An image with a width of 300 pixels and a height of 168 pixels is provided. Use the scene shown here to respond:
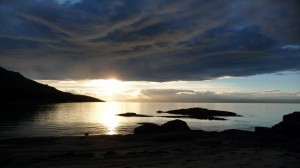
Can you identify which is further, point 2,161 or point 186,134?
point 186,134

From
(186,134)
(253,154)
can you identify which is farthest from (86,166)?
(186,134)

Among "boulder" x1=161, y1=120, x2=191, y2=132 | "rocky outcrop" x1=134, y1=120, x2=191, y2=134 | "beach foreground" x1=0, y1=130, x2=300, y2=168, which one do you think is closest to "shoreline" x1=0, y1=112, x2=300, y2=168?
"beach foreground" x1=0, y1=130, x2=300, y2=168

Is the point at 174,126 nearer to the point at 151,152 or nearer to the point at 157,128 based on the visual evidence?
the point at 157,128

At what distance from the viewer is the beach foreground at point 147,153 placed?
2030cm

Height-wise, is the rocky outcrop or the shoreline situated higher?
the rocky outcrop

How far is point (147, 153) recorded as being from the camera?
82.9ft

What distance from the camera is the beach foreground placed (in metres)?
20.3

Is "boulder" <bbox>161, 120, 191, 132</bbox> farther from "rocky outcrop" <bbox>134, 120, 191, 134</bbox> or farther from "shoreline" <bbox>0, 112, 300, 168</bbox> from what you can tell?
"shoreline" <bbox>0, 112, 300, 168</bbox>

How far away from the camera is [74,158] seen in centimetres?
2284

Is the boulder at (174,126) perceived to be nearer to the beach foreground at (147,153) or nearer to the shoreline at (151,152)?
the shoreline at (151,152)

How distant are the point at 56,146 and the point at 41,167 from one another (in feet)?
35.5

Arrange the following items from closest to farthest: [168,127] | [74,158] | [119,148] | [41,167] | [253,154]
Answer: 1. [41,167]
2. [74,158]
3. [253,154]
4. [119,148]
5. [168,127]

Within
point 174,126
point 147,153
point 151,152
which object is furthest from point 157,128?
point 147,153

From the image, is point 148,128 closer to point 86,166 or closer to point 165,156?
point 165,156
